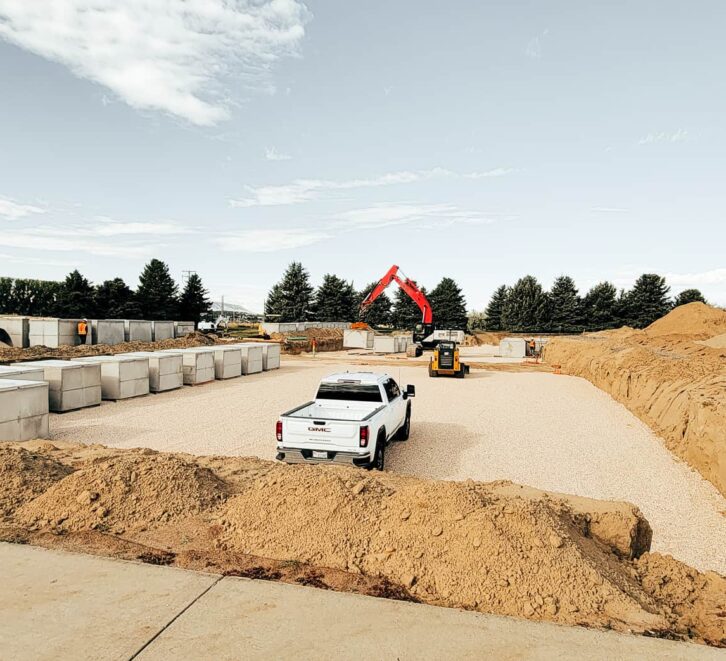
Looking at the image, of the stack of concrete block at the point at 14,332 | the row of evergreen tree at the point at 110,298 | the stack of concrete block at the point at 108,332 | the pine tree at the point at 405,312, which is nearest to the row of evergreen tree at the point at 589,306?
the pine tree at the point at 405,312

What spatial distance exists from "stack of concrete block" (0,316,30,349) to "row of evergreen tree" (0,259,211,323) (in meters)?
25.3

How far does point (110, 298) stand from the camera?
5834 centimetres

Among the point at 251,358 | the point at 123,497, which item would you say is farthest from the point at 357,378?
the point at 251,358

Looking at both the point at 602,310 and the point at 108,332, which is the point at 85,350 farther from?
the point at 602,310

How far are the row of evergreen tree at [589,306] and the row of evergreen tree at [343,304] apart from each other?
9.88 m

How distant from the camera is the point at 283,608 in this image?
16.1ft

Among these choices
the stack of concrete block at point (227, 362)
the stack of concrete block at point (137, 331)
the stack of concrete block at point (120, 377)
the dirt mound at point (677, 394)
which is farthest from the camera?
the stack of concrete block at point (137, 331)

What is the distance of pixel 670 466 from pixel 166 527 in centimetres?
1156

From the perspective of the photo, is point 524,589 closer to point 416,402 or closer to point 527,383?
point 416,402

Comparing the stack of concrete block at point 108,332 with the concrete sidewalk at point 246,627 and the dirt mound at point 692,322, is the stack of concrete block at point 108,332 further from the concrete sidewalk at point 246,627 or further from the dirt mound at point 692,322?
the dirt mound at point 692,322

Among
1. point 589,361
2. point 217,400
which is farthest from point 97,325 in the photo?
point 589,361

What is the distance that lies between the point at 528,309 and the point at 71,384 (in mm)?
72379

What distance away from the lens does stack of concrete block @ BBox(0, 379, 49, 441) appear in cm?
1274

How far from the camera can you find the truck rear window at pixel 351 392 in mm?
12614
